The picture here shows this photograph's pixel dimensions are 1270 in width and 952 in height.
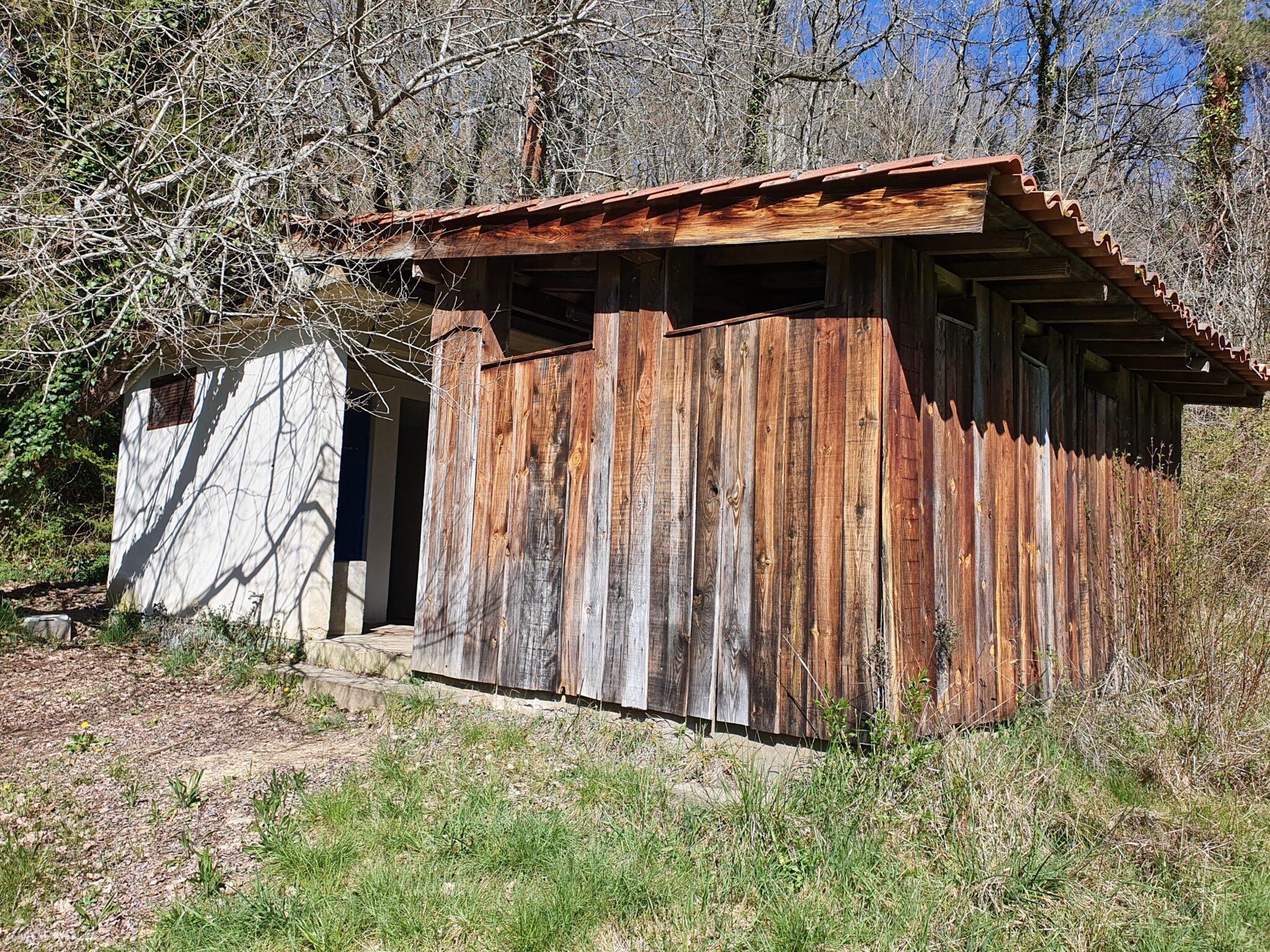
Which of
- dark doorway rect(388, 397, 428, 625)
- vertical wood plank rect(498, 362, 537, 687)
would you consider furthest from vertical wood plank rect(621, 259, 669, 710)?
dark doorway rect(388, 397, 428, 625)

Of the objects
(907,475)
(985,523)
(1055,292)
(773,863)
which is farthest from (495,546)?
(1055,292)

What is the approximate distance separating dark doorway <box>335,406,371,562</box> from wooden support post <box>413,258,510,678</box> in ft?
7.17

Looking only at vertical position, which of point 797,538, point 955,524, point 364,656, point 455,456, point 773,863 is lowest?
point 773,863

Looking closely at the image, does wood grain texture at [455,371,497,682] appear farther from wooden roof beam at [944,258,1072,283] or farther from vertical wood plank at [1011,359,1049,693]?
vertical wood plank at [1011,359,1049,693]

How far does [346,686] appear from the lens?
636cm

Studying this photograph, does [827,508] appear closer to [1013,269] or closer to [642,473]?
[642,473]

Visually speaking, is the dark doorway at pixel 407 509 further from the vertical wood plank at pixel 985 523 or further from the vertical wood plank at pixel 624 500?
the vertical wood plank at pixel 985 523

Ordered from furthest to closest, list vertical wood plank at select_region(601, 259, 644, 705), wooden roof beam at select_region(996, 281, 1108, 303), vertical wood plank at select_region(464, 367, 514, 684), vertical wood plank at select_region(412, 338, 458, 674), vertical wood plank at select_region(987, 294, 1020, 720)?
vertical wood plank at select_region(412, 338, 458, 674) < vertical wood plank at select_region(464, 367, 514, 684) < vertical wood plank at select_region(987, 294, 1020, 720) < vertical wood plank at select_region(601, 259, 644, 705) < wooden roof beam at select_region(996, 281, 1108, 303)

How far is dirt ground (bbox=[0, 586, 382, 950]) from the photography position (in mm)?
3777

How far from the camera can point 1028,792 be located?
12.4ft

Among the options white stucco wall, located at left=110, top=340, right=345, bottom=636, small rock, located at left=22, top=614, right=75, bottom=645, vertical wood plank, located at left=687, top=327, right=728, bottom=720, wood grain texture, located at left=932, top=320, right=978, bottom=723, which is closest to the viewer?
wood grain texture, located at left=932, top=320, right=978, bottom=723

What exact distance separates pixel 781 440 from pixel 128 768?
12.9 ft

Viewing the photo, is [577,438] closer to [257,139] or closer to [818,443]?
[818,443]

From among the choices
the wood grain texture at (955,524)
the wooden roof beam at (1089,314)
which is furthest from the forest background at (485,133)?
the wood grain texture at (955,524)
